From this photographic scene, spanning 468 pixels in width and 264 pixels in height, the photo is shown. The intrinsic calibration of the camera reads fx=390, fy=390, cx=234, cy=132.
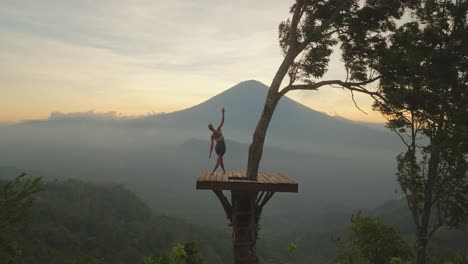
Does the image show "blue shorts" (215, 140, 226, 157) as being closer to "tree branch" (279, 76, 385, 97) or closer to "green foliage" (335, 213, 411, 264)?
"tree branch" (279, 76, 385, 97)

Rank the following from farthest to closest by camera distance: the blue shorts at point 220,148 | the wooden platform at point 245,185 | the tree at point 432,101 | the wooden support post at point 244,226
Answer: the tree at point 432,101, the blue shorts at point 220,148, the wooden support post at point 244,226, the wooden platform at point 245,185

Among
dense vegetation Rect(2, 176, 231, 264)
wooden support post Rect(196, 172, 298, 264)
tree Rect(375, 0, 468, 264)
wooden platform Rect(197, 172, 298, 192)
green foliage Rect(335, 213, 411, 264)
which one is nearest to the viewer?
wooden platform Rect(197, 172, 298, 192)

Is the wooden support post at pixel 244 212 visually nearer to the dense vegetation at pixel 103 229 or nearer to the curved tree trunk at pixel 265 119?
the curved tree trunk at pixel 265 119

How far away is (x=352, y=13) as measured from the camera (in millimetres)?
11398

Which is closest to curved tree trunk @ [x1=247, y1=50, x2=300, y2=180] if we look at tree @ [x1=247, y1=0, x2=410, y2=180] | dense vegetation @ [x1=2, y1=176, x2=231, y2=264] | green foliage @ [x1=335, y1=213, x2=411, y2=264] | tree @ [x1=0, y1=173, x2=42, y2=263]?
tree @ [x1=247, y1=0, x2=410, y2=180]

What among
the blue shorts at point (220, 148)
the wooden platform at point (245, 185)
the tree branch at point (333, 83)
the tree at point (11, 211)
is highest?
the tree branch at point (333, 83)

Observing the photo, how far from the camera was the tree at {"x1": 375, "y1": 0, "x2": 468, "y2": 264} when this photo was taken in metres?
11.5

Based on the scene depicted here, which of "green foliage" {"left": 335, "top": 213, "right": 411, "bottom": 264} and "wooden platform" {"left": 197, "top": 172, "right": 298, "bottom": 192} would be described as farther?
"green foliage" {"left": 335, "top": 213, "right": 411, "bottom": 264}

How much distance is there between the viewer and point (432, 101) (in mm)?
12609

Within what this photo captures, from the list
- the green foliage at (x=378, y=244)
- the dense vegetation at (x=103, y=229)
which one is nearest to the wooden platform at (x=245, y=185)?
the green foliage at (x=378, y=244)

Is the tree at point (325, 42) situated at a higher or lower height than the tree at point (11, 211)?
higher

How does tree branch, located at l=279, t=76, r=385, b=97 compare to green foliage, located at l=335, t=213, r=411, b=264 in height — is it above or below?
above

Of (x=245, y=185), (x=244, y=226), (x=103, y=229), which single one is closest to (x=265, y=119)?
(x=245, y=185)

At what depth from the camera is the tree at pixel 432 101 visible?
1147cm
